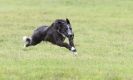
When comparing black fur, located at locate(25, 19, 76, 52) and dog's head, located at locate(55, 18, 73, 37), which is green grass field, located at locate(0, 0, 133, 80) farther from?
dog's head, located at locate(55, 18, 73, 37)

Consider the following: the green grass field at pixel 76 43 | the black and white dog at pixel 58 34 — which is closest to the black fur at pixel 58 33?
the black and white dog at pixel 58 34

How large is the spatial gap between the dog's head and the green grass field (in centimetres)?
68

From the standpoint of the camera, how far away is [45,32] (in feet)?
46.0

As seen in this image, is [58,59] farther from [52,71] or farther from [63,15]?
[63,15]

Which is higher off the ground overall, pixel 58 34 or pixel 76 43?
pixel 58 34

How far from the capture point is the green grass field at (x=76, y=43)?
11.3 m

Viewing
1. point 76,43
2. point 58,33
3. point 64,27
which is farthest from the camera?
point 76,43

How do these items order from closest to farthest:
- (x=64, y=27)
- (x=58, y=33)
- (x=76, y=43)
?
(x=64, y=27), (x=58, y=33), (x=76, y=43)

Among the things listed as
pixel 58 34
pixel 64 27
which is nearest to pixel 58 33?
pixel 58 34

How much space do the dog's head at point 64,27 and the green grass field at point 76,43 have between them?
68cm

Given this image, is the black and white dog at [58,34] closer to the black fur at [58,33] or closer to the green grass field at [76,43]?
the black fur at [58,33]

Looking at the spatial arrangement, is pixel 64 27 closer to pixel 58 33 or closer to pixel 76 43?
pixel 58 33

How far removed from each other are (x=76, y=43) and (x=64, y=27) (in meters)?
6.75

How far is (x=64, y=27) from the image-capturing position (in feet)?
42.6
